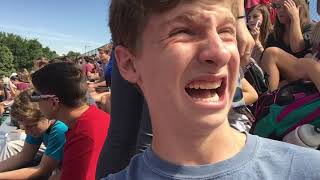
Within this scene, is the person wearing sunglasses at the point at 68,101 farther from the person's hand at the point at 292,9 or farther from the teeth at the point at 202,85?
the teeth at the point at 202,85

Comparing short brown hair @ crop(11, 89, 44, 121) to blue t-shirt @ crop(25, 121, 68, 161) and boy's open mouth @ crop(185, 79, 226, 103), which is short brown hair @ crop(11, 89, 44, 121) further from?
boy's open mouth @ crop(185, 79, 226, 103)

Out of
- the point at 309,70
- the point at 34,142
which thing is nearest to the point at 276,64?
the point at 309,70

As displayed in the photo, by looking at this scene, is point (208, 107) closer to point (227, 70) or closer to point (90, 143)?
point (227, 70)

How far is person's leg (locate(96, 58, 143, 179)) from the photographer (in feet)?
7.15

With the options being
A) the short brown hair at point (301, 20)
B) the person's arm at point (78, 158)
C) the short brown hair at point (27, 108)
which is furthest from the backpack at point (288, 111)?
the short brown hair at point (27, 108)

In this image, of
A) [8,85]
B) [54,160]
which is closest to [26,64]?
[8,85]

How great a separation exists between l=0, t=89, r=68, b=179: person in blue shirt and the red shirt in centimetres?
56

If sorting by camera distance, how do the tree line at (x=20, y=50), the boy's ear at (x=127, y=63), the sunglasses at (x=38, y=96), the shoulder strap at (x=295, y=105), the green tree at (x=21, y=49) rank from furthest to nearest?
the green tree at (x=21, y=49), the tree line at (x=20, y=50), the sunglasses at (x=38, y=96), the shoulder strap at (x=295, y=105), the boy's ear at (x=127, y=63)

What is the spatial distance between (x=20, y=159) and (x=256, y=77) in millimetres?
2260

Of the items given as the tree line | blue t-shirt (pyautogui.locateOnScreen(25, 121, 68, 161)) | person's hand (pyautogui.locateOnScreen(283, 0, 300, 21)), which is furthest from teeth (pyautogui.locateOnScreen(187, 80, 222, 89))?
the tree line

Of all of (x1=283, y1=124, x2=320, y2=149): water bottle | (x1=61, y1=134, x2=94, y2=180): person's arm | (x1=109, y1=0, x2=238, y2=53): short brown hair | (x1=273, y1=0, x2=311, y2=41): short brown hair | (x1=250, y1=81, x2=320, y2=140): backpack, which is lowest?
(x1=61, y1=134, x2=94, y2=180): person's arm

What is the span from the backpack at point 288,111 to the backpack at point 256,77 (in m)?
0.57

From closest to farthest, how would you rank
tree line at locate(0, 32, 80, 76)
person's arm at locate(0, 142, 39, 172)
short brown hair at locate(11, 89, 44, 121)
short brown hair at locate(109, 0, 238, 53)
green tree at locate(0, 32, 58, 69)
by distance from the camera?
1. short brown hair at locate(109, 0, 238, 53)
2. short brown hair at locate(11, 89, 44, 121)
3. person's arm at locate(0, 142, 39, 172)
4. tree line at locate(0, 32, 80, 76)
5. green tree at locate(0, 32, 58, 69)

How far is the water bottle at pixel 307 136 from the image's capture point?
2.02 metres
